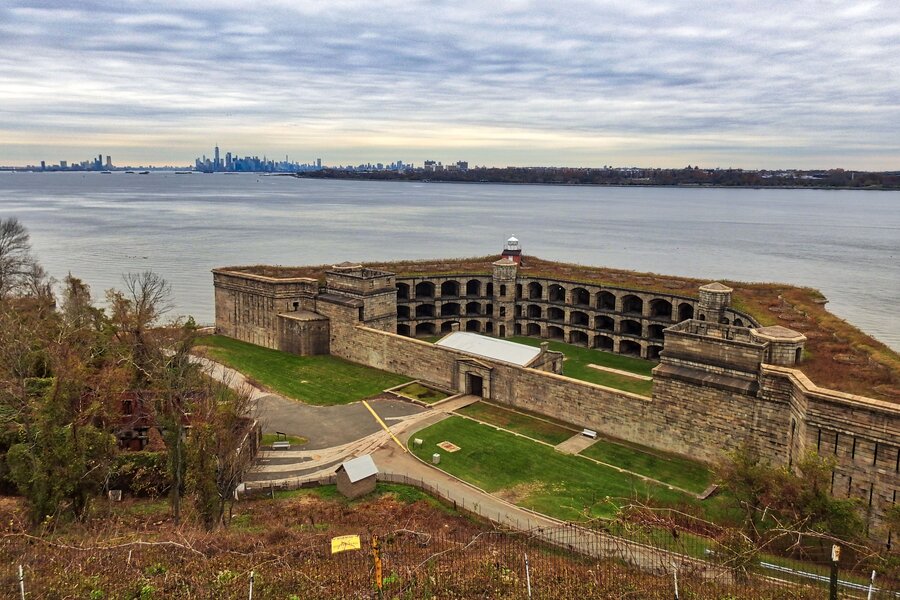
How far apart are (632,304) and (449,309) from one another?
63.1ft

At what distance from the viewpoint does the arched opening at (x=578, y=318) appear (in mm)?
65062

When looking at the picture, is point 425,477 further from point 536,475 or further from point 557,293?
point 557,293

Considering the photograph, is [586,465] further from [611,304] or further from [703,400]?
[611,304]

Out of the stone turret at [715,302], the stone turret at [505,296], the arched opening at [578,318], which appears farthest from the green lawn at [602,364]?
the stone turret at [715,302]

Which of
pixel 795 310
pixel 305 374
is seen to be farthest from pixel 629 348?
pixel 305 374

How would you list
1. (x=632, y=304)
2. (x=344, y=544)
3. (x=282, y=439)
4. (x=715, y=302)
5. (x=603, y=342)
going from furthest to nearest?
(x=603, y=342), (x=632, y=304), (x=715, y=302), (x=282, y=439), (x=344, y=544)

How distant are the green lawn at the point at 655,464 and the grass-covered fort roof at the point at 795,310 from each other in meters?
7.99

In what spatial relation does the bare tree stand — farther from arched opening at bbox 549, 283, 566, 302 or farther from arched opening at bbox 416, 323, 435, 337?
arched opening at bbox 549, 283, 566, 302

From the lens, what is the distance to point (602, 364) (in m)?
57.7

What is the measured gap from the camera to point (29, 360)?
34.2 m

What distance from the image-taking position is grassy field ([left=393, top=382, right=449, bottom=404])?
154 feet

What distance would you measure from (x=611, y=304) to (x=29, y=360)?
5059cm

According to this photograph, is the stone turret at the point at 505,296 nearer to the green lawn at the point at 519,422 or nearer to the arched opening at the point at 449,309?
the arched opening at the point at 449,309

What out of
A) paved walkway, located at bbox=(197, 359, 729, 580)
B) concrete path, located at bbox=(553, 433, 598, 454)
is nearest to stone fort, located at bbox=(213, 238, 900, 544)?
concrete path, located at bbox=(553, 433, 598, 454)
